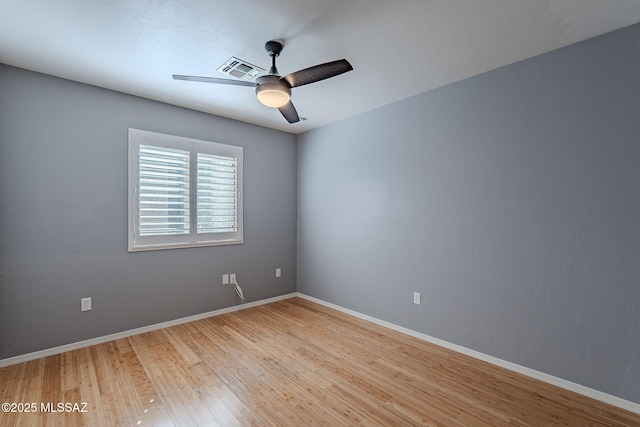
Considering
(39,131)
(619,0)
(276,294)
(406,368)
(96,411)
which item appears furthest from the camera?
(276,294)

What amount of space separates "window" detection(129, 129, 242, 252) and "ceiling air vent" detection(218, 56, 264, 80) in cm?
128

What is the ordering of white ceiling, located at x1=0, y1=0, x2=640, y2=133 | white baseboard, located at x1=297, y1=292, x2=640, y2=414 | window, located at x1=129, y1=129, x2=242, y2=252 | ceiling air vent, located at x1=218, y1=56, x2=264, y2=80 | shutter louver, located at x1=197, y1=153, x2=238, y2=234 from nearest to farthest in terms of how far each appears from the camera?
white ceiling, located at x1=0, y1=0, x2=640, y2=133 → white baseboard, located at x1=297, y1=292, x2=640, y2=414 → ceiling air vent, located at x1=218, y1=56, x2=264, y2=80 → window, located at x1=129, y1=129, x2=242, y2=252 → shutter louver, located at x1=197, y1=153, x2=238, y2=234

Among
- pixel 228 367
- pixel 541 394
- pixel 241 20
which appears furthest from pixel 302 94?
pixel 541 394

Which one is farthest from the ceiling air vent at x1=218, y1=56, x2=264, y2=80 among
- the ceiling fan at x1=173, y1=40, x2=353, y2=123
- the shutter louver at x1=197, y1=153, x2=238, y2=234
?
the shutter louver at x1=197, y1=153, x2=238, y2=234

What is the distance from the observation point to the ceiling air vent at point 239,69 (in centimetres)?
246

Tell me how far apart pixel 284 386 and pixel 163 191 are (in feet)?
8.22

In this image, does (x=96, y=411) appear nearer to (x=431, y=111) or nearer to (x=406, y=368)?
(x=406, y=368)

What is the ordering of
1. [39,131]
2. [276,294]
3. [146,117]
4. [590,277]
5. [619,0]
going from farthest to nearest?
[276,294] → [146,117] → [39,131] → [590,277] → [619,0]

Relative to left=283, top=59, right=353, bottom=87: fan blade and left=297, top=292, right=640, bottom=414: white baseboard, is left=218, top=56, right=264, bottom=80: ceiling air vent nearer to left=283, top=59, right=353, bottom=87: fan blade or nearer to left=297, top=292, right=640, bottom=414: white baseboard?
left=283, top=59, right=353, bottom=87: fan blade

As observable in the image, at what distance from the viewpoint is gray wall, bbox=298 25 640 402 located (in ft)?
6.63

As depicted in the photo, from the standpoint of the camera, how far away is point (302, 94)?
3113 mm

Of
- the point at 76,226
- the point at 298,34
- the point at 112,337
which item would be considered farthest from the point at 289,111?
the point at 112,337

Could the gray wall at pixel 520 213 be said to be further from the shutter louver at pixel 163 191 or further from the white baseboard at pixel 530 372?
the shutter louver at pixel 163 191

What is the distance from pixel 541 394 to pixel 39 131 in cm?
482
